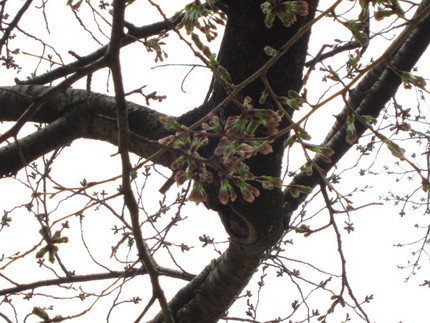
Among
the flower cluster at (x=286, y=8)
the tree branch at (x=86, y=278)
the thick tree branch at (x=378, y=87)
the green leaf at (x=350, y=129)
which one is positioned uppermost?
the thick tree branch at (x=378, y=87)

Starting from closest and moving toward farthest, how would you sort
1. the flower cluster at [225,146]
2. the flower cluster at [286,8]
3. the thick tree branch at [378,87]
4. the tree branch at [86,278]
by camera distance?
1. the flower cluster at [286,8]
2. the flower cluster at [225,146]
3. the thick tree branch at [378,87]
4. the tree branch at [86,278]

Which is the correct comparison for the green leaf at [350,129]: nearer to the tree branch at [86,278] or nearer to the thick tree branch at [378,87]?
the thick tree branch at [378,87]

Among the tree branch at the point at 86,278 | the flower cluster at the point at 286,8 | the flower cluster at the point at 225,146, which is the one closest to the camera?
the flower cluster at the point at 286,8

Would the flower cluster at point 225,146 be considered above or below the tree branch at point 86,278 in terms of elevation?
below

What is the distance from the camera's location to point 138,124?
5.97ft

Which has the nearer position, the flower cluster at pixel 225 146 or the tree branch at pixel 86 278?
the flower cluster at pixel 225 146

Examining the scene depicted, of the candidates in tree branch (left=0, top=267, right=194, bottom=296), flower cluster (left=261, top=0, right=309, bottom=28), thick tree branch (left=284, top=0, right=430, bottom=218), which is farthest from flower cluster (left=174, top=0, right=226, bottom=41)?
tree branch (left=0, top=267, right=194, bottom=296)

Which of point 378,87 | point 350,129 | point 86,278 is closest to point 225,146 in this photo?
point 350,129

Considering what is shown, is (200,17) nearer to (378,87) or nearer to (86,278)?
(378,87)

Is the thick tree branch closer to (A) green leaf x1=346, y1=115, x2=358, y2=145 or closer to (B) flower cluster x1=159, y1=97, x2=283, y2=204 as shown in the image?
(A) green leaf x1=346, y1=115, x2=358, y2=145

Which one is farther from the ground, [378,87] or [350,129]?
[378,87]

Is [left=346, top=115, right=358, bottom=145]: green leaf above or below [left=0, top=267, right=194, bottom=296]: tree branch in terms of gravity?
below

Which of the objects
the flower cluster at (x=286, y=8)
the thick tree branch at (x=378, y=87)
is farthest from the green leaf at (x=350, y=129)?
the thick tree branch at (x=378, y=87)

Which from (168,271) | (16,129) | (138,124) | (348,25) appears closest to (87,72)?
(16,129)
